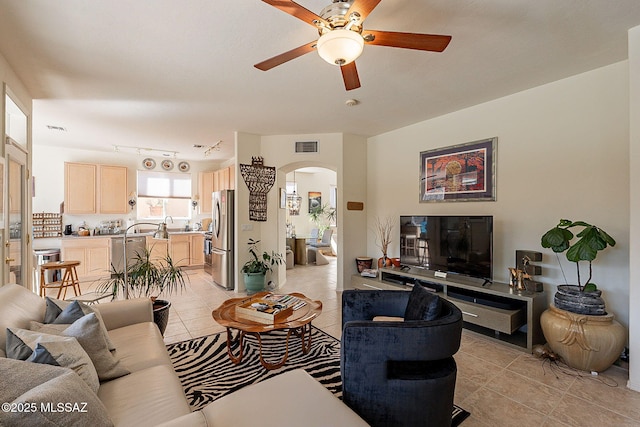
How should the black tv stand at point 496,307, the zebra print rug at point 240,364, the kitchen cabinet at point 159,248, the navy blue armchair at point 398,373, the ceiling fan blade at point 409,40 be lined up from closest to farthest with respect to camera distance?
the navy blue armchair at point 398,373
the ceiling fan blade at point 409,40
the zebra print rug at point 240,364
the black tv stand at point 496,307
the kitchen cabinet at point 159,248

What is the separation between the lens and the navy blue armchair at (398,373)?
157 cm

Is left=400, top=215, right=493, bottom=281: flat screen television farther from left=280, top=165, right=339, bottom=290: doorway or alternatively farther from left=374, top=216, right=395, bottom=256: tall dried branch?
left=280, top=165, right=339, bottom=290: doorway

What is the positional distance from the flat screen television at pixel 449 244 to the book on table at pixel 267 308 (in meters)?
1.92

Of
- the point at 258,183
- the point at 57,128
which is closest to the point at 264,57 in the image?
the point at 258,183

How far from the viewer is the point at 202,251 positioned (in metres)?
6.96

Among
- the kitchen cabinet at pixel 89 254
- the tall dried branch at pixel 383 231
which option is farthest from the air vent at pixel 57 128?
the tall dried branch at pixel 383 231

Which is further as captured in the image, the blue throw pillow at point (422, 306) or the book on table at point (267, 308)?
the book on table at point (267, 308)

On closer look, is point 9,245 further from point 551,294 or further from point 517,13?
point 551,294

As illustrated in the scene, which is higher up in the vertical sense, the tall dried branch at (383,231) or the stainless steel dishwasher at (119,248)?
the tall dried branch at (383,231)

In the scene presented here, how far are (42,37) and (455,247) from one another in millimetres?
4445

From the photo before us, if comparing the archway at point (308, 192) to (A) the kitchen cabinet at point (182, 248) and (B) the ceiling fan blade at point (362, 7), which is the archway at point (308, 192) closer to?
(A) the kitchen cabinet at point (182, 248)

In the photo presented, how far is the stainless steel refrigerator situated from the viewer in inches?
193

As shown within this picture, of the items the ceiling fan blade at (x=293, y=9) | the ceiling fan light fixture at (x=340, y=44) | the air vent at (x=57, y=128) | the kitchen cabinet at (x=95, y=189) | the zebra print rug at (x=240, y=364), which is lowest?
the zebra print rug at (x=240, y=364)

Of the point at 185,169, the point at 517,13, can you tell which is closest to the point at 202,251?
the point at 185,169
